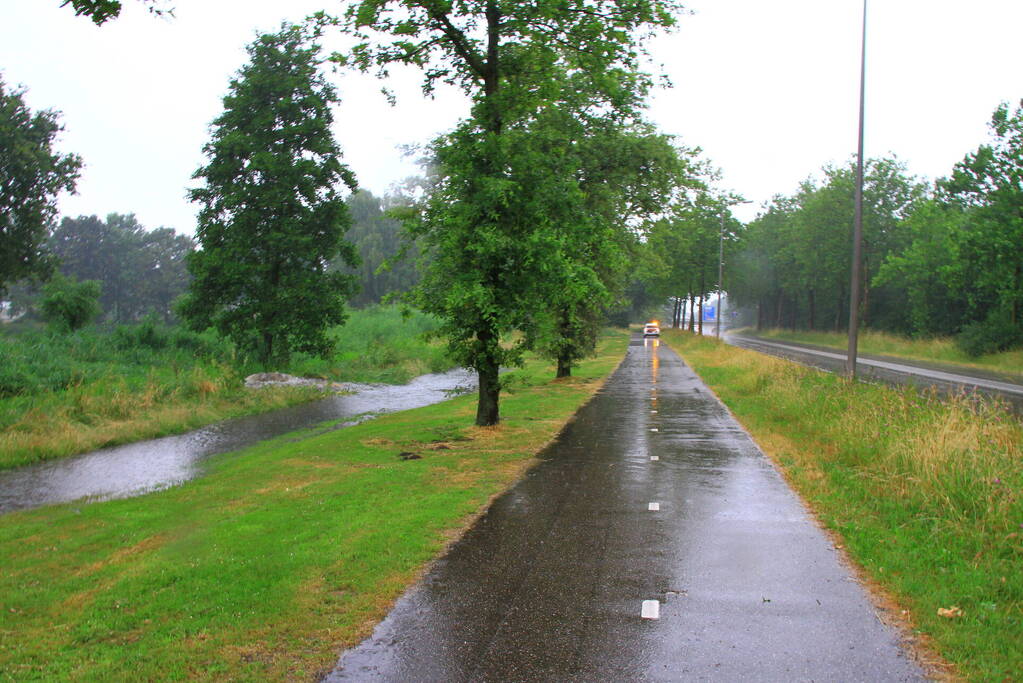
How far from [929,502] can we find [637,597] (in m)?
3.99

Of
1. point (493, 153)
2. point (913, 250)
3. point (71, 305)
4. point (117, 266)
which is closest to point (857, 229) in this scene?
point (493, 153)

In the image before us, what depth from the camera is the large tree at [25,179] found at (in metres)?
39.0

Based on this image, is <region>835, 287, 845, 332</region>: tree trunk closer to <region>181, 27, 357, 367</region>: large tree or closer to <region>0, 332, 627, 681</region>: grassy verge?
<region>181, 27, 357, 367</region>: large tree

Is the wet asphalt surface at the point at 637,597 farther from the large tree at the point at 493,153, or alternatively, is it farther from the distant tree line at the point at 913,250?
the distant tree line at the point at 913,250

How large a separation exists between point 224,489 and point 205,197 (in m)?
24.7

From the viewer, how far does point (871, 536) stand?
22.4 feet

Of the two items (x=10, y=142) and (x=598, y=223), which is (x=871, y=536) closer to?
(x=598, y=223)

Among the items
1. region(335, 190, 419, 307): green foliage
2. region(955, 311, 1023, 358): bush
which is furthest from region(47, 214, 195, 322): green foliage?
region(955, 311, 1023, 358): bush

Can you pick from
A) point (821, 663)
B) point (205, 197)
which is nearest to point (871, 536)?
point (821, 663)

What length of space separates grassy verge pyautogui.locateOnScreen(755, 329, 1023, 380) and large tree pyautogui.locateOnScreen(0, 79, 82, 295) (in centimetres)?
4817

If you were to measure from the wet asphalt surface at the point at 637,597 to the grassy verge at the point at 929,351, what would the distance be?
2524cm

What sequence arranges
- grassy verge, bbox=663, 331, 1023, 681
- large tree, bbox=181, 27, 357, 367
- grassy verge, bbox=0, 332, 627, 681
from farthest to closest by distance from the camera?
large tree, bbox=181, 27, 357, 367 < grassy verge, bbox=663, 331, 1023, 681 < grassy verge, bbox=0, 332, 627, 681

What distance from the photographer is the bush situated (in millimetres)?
36344

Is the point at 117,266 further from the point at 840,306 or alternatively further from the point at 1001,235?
the point at 1001,235
